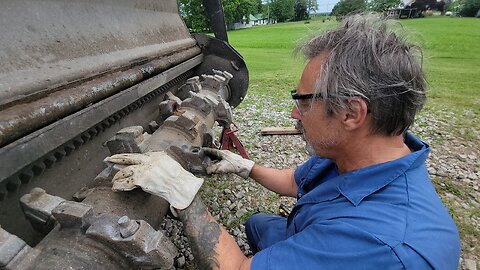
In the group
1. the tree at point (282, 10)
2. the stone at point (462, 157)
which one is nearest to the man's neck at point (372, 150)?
the stone at point (462, 157)

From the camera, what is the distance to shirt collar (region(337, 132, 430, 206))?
4.32 feet

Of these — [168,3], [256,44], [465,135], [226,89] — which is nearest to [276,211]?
[226,89]

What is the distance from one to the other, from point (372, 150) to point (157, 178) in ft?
3.09

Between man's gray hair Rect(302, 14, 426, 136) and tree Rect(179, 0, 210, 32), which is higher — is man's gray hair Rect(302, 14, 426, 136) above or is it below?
above

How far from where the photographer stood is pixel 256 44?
764 inches

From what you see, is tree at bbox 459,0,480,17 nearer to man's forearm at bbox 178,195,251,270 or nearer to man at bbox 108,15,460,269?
man at bbox 108,15,460,269

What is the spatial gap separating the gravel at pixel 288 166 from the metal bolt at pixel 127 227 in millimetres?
1589

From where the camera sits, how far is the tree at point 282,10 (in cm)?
5806

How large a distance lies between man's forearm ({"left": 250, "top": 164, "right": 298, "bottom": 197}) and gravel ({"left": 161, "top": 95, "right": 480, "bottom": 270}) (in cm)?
68

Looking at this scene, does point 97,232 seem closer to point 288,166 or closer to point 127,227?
point 127,227

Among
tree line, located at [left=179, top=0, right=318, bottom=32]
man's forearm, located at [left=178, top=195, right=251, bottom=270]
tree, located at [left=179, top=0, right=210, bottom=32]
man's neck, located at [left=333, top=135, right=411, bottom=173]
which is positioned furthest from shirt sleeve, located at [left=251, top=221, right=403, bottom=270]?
tree line, located at [left=179, top=0, right=318, bottom=32]

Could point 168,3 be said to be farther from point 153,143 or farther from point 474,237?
point 474,237

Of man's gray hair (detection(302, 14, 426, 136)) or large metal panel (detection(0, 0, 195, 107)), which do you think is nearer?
large metal panel (detection(0, 0, 195, 107))

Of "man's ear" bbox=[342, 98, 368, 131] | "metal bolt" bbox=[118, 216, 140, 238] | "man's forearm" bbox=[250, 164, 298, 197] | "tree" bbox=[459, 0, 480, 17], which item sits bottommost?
"tree" bbox=[459, 0, 480, 17]
